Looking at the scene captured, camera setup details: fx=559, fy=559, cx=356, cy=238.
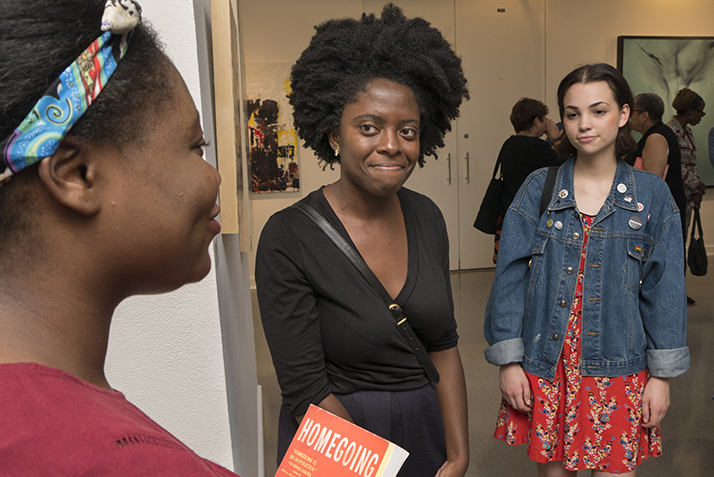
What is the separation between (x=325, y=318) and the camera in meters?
1.42

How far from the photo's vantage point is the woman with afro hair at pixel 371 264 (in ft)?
4.62

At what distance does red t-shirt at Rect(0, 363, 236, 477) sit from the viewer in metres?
0.44

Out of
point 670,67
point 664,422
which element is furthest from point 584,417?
point 670,67

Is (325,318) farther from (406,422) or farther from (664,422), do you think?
(664,422)

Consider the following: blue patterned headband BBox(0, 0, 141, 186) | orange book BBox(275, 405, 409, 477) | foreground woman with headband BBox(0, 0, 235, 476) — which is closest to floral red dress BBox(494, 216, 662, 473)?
orange book BBox(275, 405, 409, 477)

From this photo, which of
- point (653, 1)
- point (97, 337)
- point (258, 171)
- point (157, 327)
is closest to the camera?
point (97, 337)

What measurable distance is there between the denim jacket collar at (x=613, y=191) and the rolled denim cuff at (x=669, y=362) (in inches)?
19.4

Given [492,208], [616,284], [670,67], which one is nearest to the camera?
[616,284]

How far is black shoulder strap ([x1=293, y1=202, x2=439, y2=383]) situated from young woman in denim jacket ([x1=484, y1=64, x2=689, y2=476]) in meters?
0.68

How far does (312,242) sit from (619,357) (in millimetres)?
1168

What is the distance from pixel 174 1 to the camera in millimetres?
1346

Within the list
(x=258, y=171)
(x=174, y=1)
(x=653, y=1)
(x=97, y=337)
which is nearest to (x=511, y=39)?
(x=653, y=1)

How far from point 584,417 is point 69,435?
6.12 feet

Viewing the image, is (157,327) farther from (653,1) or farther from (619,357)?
(653,1)
